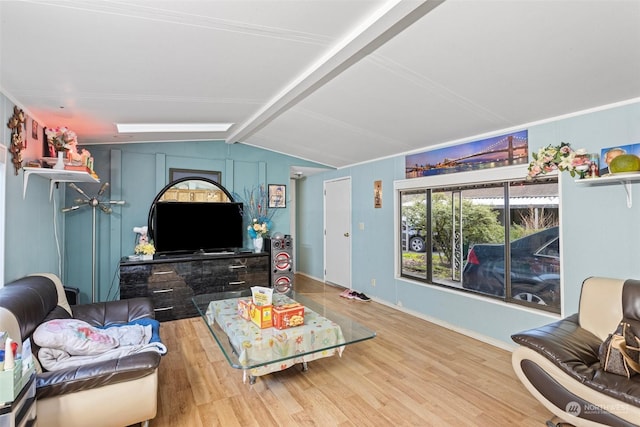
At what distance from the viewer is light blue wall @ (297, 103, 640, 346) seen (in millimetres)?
2473

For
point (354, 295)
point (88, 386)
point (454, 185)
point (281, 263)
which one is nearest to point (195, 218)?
point (281, 263)

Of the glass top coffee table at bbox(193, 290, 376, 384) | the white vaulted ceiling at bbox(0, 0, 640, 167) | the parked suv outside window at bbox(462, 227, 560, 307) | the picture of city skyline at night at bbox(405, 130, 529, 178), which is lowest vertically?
the glass top coffee table at bbox(193, 290, 376, 384)

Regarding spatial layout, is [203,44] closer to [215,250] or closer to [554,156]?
[554,156]

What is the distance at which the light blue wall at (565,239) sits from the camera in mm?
2473

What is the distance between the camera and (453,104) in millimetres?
2795

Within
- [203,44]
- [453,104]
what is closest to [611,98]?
[453,104]

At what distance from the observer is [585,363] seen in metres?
2.00

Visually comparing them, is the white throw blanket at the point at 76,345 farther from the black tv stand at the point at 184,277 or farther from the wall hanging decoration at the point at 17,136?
the black tv stand at the point at 184,277

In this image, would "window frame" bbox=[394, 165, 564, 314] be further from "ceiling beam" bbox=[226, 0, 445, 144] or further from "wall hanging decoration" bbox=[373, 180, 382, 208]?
"ceiling beam" bbox=[226, 0, 445, 144]

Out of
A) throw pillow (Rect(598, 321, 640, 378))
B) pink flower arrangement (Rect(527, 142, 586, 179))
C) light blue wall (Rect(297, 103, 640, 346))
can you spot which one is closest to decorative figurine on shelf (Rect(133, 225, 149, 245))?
light blue wall (Rect(297, 103, 640, 346))

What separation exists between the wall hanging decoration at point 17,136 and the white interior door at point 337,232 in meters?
4.23

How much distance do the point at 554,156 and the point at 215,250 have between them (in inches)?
165

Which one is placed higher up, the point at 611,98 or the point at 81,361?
Answer: the point at 611,98

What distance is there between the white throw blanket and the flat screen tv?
2012 mm
